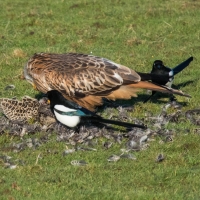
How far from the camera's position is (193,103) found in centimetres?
1011

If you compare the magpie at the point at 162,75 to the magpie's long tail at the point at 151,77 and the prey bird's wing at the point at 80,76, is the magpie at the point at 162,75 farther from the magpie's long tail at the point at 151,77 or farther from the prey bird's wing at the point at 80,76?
the prey bird's wing at the point at 80,76

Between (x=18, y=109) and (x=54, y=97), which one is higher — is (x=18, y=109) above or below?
below

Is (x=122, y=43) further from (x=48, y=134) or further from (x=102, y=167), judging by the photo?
(x=102, y=167)

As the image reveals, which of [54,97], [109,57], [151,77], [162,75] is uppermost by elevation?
[54,97]

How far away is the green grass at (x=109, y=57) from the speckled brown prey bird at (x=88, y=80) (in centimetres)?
37

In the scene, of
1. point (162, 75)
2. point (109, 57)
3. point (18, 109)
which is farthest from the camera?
point (109, 57)

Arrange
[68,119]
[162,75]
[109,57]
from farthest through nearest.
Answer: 1. [109,57]
2. [162,75]
3. [68,119]

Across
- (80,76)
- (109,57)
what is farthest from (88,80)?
(109,57)

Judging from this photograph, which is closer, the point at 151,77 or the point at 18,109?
the point at 18,109

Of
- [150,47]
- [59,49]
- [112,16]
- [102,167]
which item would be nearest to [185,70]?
[150,47]

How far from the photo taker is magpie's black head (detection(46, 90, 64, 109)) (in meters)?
9.05

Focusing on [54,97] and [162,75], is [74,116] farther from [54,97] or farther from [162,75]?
[162,75]

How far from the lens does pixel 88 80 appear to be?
9844mm

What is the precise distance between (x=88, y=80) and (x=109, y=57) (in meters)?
2.89
